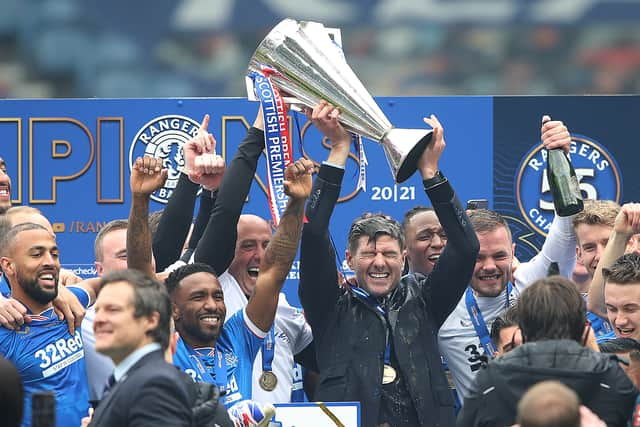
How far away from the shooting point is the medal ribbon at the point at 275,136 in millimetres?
5227

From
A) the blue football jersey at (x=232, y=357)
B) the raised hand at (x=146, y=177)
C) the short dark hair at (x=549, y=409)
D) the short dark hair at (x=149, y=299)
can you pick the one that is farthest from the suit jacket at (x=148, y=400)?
the raised hand at (x=146, y=177)

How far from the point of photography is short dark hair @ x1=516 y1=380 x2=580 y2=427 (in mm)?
3361

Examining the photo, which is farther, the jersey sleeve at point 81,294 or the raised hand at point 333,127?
the jersey sleeve at point 81,294

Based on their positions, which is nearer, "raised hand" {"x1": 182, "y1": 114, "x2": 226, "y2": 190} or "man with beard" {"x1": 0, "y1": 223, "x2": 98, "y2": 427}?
"man with beard" {"x1": 0, "y1": 223, "x2": 98, "y2": 427}

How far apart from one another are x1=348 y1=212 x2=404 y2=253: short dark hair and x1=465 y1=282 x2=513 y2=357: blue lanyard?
0.40 m

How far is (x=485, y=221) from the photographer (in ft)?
18.9

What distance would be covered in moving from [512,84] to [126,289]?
137 inches

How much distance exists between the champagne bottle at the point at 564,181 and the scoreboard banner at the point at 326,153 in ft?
3.96

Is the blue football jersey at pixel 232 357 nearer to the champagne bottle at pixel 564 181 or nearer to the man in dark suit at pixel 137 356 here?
the man in dark suit at pixel 137 356

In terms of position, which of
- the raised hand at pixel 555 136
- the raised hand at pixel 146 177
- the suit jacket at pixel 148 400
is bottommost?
the suit jacket at pixel 148 400

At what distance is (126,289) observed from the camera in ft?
12.8

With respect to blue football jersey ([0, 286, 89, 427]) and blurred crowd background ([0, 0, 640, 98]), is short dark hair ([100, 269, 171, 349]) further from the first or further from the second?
blurred crowd background ([0, 0, 640, 98])

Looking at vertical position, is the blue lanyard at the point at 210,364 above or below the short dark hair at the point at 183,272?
below

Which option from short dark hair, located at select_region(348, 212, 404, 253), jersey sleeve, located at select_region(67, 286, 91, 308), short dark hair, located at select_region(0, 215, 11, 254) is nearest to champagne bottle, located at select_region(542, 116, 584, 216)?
short dark hair, located at select_region(348, 212, 404, 253)
